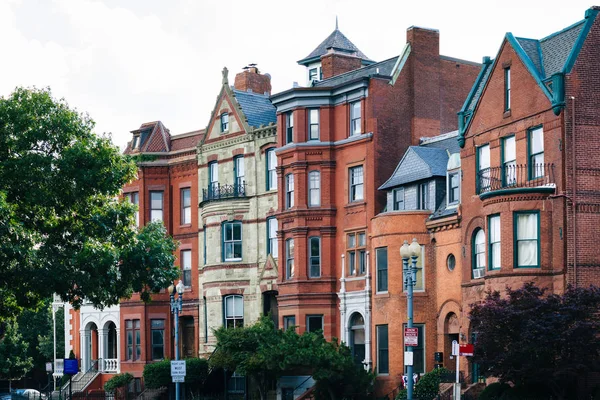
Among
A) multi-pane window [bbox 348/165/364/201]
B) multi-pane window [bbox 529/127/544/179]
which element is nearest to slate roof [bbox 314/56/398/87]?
multi-pane window [bbox 348/165/364/201]

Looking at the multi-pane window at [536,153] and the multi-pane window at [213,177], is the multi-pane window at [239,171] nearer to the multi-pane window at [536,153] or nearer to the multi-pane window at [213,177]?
the multi-pane window at [213,177]

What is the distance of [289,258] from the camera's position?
59.0 meters

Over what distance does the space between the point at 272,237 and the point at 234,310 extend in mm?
4603

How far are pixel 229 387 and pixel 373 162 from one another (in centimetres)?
1531

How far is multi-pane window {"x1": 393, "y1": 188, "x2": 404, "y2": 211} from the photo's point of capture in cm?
5434

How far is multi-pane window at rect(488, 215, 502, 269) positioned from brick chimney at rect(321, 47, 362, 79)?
20103mm

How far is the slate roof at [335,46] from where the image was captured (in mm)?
70938

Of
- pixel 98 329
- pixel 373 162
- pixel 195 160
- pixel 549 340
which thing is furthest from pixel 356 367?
pixel 98 329

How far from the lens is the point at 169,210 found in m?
69.5

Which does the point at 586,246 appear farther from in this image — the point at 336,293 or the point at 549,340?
the point at 336,293

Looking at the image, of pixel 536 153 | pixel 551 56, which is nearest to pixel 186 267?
pixel 536 153

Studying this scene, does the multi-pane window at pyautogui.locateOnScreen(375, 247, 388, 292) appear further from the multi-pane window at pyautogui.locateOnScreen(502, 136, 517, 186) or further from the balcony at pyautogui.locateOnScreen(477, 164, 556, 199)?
the multi-pane window at pyautogui.locateOnScreen(502, 136, 517, 186)

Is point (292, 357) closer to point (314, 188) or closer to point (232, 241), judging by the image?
point (314, 188)

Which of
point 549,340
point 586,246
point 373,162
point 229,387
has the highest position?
point 373,162
